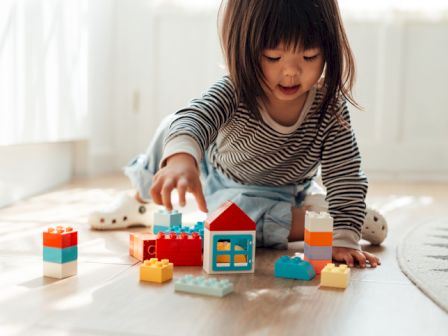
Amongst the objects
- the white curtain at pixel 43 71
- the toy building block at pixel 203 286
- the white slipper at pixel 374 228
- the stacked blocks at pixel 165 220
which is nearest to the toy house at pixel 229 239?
the toy building block at pixel 203 286

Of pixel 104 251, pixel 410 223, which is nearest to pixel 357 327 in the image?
pixel 104 251

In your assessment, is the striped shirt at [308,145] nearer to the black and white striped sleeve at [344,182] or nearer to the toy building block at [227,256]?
the black and white striped sleeve at [344,182]

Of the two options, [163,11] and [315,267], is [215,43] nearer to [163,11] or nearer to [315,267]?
[163,11]

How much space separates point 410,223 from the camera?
1495mm

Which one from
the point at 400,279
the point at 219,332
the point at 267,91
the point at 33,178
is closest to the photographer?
the point at 219,332

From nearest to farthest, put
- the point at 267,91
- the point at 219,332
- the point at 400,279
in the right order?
1. the point at 219,332
2. the point at 400,279
3. the point at 267,91

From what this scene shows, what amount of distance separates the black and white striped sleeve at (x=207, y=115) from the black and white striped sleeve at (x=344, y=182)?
0.64 feet

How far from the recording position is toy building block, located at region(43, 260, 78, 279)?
90 cm

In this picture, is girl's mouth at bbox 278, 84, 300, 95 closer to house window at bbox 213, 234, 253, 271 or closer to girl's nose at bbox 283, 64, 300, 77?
girl's nose at bbox 283, 64, 300, 77

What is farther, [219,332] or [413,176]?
[413,176]

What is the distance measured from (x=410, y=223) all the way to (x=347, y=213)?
1.48 feet

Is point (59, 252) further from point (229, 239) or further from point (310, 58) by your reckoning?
point (310, 58)

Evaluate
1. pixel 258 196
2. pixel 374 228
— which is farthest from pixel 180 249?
pixel 374 228

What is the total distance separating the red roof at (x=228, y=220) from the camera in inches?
37.0
